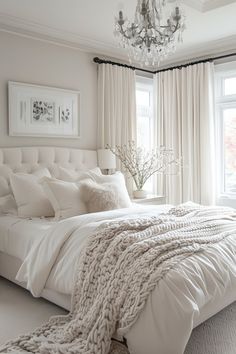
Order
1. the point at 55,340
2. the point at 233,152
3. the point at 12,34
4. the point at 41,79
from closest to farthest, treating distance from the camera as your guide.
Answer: the point at 55,340 < the point at 12,34 < the point at 41,79 < the point at 233,152

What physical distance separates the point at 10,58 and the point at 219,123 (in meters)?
2.92

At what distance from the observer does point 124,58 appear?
17.6 ft

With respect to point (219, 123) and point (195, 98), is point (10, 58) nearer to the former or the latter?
point (195, 98)

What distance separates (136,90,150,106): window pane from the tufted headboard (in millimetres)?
1380

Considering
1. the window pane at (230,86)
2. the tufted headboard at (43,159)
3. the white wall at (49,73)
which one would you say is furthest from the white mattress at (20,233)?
the window pane at (230,86)

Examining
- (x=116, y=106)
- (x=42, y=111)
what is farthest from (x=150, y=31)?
(x=116, y=106)

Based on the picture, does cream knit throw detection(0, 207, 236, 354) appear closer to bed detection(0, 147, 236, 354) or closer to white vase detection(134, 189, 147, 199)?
bed detection(0, 147, 236, 354)

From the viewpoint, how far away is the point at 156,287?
6.78ft

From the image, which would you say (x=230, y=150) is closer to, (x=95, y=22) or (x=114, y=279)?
(x=95, y=22)

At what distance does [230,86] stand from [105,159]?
2.05 m

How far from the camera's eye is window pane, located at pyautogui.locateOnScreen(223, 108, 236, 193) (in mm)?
5082

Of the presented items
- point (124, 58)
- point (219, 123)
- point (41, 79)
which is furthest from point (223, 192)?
point (41, 79)

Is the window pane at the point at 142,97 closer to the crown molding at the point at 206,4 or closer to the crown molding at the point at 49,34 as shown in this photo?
the crown molding at the point at 49,34

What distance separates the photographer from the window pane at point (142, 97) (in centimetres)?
Answer: 576
